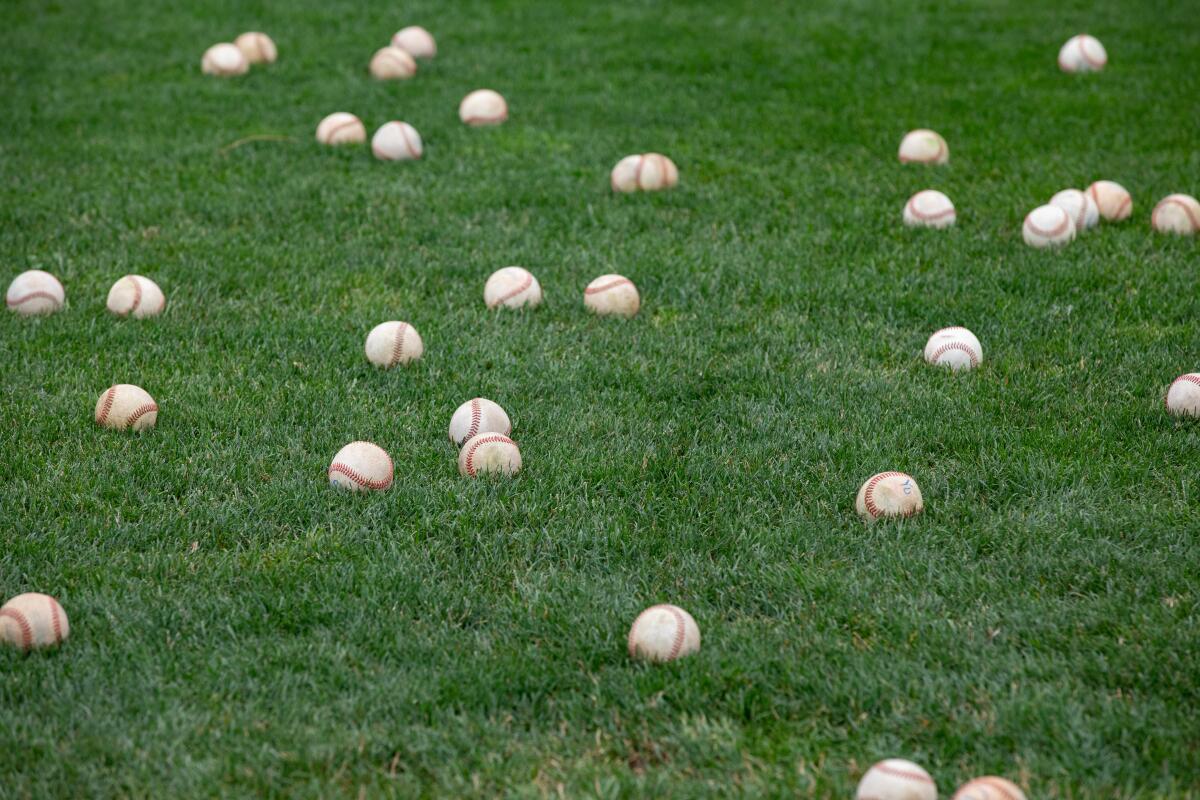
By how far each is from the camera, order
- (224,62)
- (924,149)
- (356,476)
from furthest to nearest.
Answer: (224,62) → (924,149) → (356,476)

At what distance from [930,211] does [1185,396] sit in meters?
2.40

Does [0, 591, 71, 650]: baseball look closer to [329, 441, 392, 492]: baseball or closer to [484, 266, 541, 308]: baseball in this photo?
[329, 441, 392, 492]: baseball

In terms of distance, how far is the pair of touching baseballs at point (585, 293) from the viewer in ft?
19.8

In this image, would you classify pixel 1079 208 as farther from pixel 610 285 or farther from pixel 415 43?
pixel 415 43

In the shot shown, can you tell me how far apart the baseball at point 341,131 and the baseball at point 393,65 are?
5.08 ft

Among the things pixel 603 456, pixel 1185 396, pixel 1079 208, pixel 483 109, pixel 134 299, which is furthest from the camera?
pixel 483 109

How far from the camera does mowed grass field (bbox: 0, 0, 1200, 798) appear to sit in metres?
3.33

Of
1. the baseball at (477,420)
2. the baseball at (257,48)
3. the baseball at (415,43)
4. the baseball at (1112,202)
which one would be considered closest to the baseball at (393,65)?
the baseball at (415,43)

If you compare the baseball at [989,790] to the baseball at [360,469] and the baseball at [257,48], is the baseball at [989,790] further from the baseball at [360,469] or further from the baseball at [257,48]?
the baseball at [257,48]

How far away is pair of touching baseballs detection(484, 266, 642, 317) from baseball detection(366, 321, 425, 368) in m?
0.69

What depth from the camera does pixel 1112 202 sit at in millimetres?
7039

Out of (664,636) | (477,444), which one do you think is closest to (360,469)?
(477,444)

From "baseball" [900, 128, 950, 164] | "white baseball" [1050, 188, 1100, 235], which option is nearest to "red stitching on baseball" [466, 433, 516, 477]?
"white baseball" [1050, 188, 1100, 235]

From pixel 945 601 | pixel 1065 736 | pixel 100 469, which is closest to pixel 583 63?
pixel 100 469
